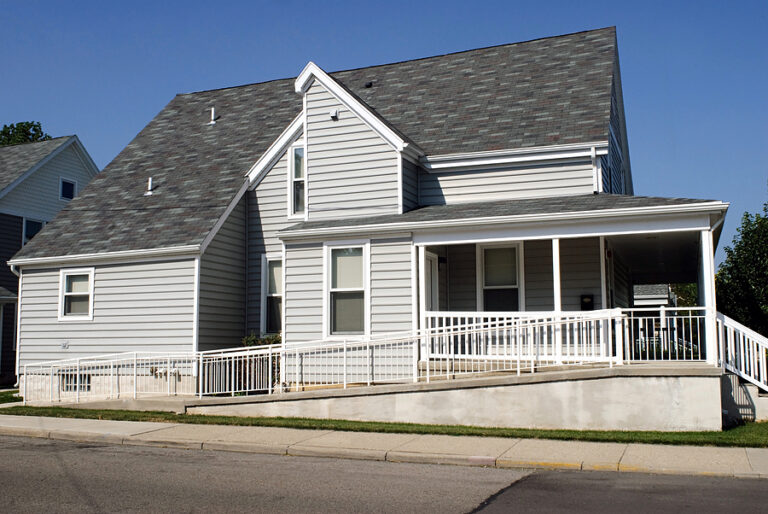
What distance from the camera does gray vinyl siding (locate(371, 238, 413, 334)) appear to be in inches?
594

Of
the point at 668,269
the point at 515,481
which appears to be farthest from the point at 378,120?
the point at 668,269

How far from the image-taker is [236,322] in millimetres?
18688

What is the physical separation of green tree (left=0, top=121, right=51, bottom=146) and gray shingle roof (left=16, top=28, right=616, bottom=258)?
113ft

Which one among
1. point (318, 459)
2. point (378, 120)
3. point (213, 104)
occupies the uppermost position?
point (213, 104)

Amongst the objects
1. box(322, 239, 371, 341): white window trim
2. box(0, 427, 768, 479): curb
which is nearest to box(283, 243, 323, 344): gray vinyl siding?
box(322, 239, 371, 341): white window trim

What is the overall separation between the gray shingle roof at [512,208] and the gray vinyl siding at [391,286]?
1.86ft

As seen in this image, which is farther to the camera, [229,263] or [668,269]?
[668,269]

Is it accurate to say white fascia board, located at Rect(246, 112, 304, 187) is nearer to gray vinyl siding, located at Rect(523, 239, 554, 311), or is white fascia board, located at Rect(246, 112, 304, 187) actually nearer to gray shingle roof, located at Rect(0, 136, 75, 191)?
gray vinyl siding, located at Rect(523, 239, 554, 311)

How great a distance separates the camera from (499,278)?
53.3ft

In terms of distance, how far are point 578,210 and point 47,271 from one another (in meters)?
13.7

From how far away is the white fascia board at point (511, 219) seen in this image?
12.5m

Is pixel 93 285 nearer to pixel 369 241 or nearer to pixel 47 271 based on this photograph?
pixel 47 271

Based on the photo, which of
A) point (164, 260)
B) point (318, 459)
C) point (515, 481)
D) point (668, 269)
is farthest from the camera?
point (668, 269)

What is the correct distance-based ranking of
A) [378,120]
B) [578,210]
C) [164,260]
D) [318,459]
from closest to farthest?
[318,459]
[578,210]
[378,120]
[164,260]
